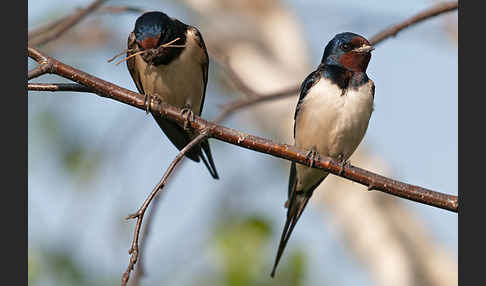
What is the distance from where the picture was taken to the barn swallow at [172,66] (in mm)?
3738

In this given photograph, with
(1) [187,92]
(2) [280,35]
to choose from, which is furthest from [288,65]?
(1) [187,92]

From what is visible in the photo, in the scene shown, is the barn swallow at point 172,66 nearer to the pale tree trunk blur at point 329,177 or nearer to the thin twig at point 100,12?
the thin twig at point 100,12

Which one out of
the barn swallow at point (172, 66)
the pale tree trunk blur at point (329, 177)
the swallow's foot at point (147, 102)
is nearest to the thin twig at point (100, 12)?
the barn swallow at point (172, 66)

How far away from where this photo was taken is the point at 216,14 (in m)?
9.29

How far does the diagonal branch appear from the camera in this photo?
2896 millimetres

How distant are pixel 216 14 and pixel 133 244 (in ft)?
23.7

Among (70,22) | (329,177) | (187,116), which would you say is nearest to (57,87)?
(187,116)

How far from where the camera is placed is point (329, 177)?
8.26m

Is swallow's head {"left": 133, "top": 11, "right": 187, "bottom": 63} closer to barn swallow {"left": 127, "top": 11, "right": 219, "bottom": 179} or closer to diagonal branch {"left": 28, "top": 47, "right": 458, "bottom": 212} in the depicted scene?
barn swallow {"left": 127, "top": 11, "right": 219, "bottom": 179}

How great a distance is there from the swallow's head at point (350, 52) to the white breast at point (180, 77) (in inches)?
28.8

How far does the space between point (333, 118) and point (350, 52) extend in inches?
15.4

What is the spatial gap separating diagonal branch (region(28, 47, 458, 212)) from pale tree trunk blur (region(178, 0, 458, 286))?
3.80m

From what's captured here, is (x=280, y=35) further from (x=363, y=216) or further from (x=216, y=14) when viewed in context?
(x=363, y=216)

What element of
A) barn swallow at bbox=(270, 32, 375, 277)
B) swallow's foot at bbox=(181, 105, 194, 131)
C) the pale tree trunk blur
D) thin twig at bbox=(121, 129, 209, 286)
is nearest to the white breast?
barn swallow at bbox=(270, 32, 375, 277)
